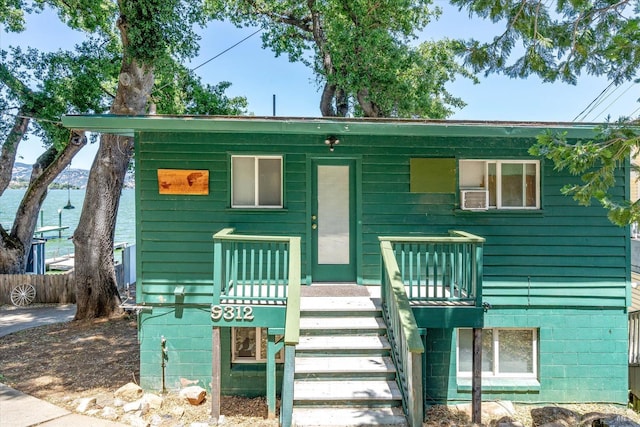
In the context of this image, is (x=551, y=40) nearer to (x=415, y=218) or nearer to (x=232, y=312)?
(x=415, y=218)

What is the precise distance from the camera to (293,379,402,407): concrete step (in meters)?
4.11

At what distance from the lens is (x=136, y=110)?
8.80 m

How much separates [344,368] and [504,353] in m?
2.99

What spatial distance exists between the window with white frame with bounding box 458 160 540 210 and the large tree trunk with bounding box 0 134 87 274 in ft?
34.7

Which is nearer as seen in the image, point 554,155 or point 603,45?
point 554,155

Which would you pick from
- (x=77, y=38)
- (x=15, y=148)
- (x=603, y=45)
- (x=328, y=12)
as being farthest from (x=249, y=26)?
(x=603, y=45)

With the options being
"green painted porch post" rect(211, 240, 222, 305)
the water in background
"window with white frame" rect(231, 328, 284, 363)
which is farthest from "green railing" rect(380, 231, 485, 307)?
the water in background

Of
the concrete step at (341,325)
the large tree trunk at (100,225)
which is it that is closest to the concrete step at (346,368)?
the concrete step at (341,325)

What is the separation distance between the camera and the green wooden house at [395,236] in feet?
18.4

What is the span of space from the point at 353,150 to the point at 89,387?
524cm

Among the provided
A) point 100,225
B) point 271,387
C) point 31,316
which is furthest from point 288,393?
point 31,316

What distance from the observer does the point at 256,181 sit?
5.84 meters

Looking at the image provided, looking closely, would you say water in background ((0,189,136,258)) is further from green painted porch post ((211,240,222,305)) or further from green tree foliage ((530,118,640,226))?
green tree foliage ((530,118,640,226))

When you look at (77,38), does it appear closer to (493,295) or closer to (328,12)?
(328,12)
